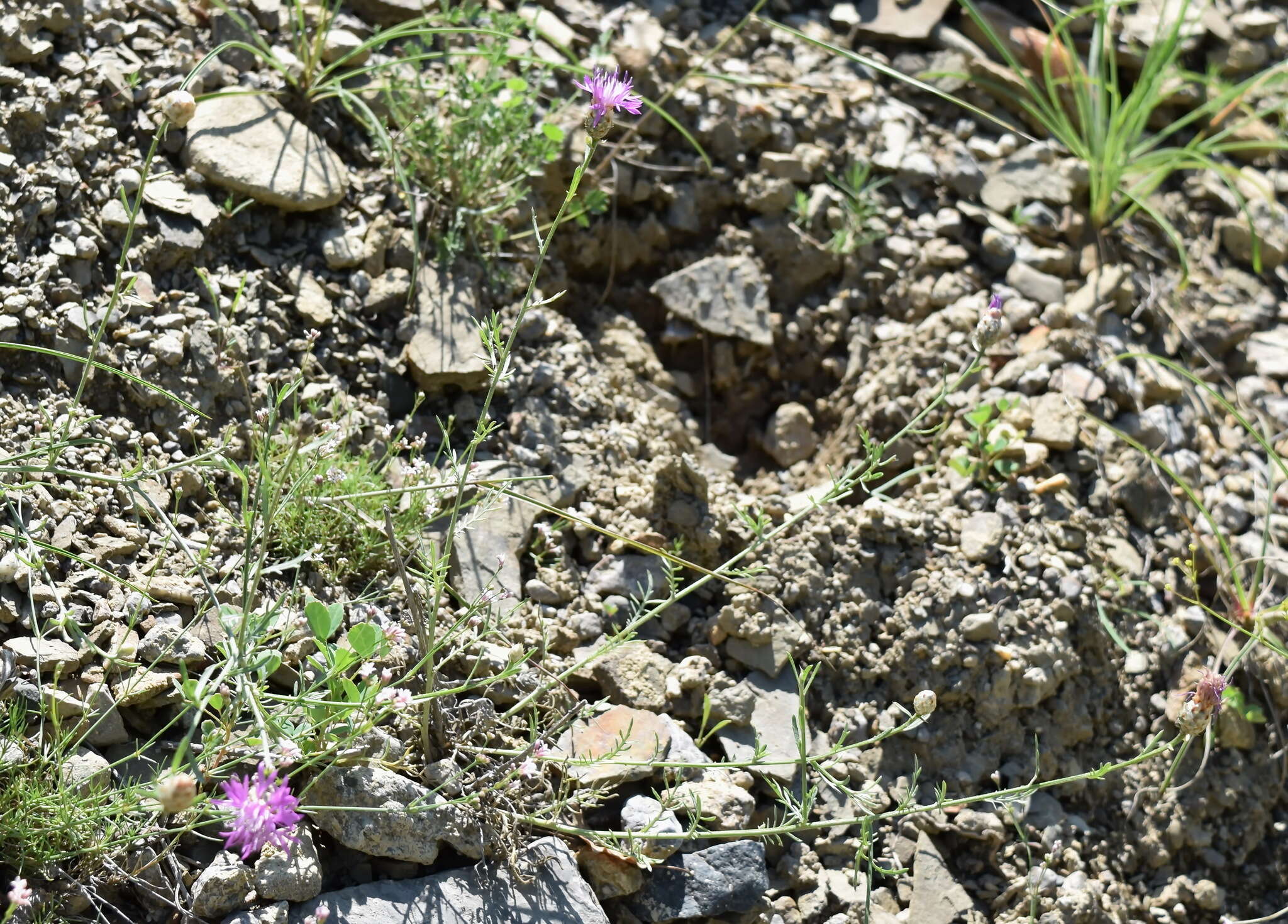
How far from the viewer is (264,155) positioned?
106 inches

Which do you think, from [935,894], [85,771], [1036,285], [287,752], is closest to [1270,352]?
[1036,285]

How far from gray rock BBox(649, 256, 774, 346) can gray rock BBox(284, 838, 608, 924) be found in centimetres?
148

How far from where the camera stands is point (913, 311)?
3.21 m

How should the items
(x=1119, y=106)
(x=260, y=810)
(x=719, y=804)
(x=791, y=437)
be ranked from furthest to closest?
(x=1119, y=106)
(x=791, y=437)
(x=719, y=804)
(x=260, y=810)

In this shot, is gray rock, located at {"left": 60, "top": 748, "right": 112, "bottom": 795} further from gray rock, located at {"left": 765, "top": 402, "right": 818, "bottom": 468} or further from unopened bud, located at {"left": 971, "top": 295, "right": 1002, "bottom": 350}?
gray rock, located at {"left": 765, "top": 402, "right": 818, "bottom": 468}

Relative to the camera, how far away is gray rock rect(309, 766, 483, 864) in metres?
1.97

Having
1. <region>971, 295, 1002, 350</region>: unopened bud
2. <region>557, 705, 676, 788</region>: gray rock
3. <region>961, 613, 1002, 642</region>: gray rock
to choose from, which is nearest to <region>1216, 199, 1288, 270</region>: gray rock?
<region>961, 613, 1002, 642</region>: gray rock

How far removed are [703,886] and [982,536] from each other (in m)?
1.08

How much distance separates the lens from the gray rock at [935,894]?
2354 mm

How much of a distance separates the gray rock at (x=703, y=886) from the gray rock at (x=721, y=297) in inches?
55.5

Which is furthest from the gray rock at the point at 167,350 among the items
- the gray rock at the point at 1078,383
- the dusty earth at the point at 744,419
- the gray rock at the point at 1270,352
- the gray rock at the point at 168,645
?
the gray rock at the point at 1270,352

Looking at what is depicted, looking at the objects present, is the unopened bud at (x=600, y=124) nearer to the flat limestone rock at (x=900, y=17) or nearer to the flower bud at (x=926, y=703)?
the flower bud at (x=926, y=703)

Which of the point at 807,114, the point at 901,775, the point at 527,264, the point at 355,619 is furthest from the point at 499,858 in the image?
the point at 807,114

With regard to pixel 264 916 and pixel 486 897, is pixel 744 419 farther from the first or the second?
pixel 264 916
